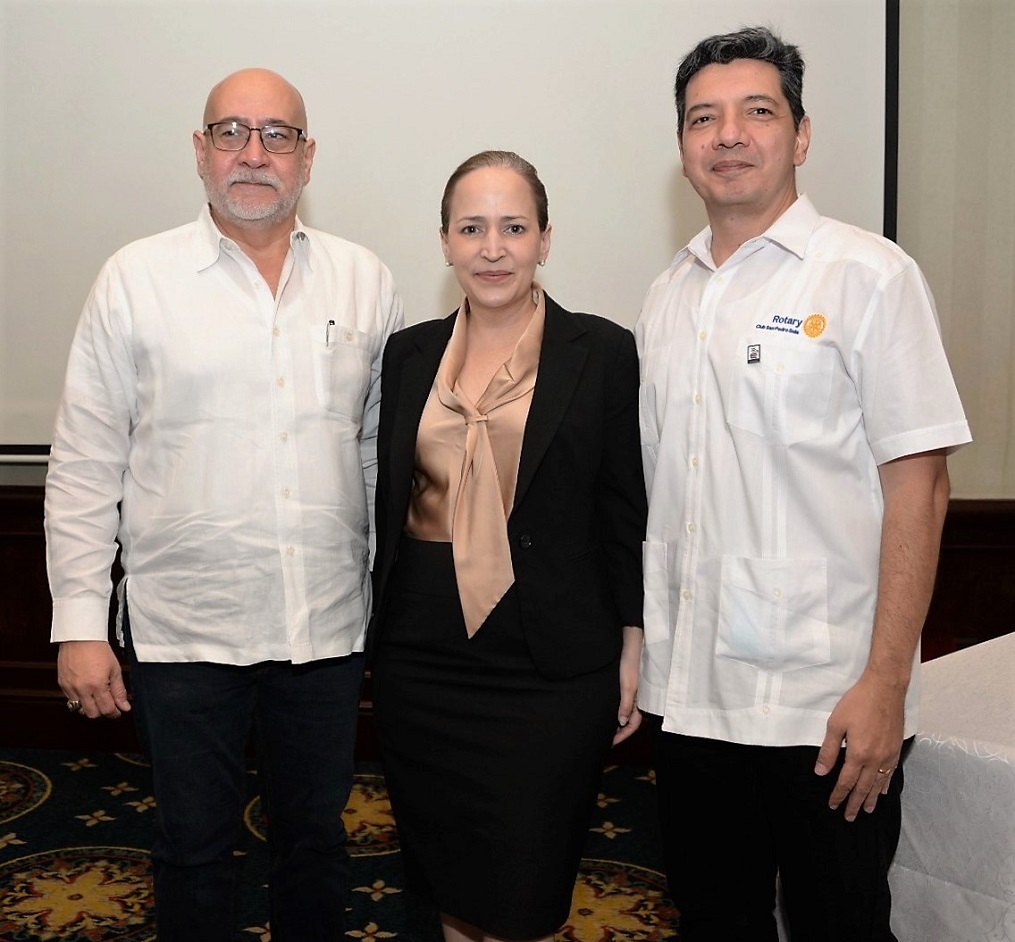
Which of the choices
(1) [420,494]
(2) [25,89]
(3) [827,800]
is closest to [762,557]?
(3) [827,800]

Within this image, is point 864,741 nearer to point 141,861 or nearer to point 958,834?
point 958,834

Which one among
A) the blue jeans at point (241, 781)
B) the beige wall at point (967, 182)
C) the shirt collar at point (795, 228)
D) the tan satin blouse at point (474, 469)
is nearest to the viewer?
the shirt collar at point (795, 228)

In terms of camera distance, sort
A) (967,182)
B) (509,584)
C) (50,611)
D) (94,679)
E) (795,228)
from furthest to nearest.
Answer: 1. (50,611)
2. (967,182)
3. (94,679)
4. (509,584)
5. (795,228)

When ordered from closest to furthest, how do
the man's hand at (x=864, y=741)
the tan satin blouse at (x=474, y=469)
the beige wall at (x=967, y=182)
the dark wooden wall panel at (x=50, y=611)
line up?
the man's hand at (x=864, y=741)
the tan satin blouse at (x=474, y=469)
the beige wall at (x=967, y=182)
the dark wooden wall panel at (x=50, y=611)

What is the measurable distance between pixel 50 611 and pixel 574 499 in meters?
2.37

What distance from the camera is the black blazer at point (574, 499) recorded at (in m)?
1.90

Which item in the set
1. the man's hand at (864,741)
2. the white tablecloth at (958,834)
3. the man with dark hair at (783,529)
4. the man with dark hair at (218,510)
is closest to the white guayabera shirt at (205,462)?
the man with dark hair at (218,510)

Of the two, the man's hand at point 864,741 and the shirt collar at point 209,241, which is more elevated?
the shirt collar at point 209,241

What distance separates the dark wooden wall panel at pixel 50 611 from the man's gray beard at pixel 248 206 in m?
1.79

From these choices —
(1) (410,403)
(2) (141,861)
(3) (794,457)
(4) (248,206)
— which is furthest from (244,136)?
(2) (141,861)

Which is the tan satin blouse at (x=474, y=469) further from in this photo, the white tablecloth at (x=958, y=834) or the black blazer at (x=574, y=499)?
the white tablecloth at (x=958, y=834)

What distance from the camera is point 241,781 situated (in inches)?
82.2

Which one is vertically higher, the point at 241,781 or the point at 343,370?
the point at 343,370

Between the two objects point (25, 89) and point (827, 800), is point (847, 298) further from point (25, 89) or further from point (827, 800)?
point (25, 89)
